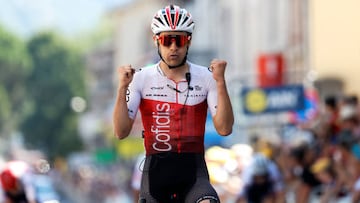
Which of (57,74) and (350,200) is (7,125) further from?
(350,200)

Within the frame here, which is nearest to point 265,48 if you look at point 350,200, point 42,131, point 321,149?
point 321,149

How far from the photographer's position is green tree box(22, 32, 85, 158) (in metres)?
103

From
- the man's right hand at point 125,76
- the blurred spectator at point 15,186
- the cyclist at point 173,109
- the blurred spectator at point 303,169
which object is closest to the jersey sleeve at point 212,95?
the cyclist at point 173,109

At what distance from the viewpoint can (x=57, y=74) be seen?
10781cm

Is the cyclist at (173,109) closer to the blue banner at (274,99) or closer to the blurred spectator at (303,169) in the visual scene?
the blurred spectator at (303,169)

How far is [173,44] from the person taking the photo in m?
10.4

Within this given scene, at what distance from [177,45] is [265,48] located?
131 feet

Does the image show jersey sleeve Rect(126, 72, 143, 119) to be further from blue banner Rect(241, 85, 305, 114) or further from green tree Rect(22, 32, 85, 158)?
green tree Rect(22, 32, 85, 158)

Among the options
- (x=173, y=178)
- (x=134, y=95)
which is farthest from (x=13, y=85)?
(x=173, y=178)

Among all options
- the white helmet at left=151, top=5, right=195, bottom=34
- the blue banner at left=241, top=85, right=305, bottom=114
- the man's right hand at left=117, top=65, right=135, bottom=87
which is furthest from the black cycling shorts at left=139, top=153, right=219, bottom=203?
the blue banner at left=241, top=85, right=305, bottom=114

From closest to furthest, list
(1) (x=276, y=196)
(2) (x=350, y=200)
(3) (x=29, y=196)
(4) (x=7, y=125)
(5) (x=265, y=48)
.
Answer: (3) (x=29, y=196) < (2) (x=350, y=200) < (1) (x=276, y=196) < (5) (x=265, y=48) < (4) (x=7, y=125)

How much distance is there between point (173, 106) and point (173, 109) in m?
0.02

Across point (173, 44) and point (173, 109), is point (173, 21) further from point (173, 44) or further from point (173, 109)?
point (173, 109)

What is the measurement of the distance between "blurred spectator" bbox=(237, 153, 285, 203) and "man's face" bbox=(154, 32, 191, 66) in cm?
933
